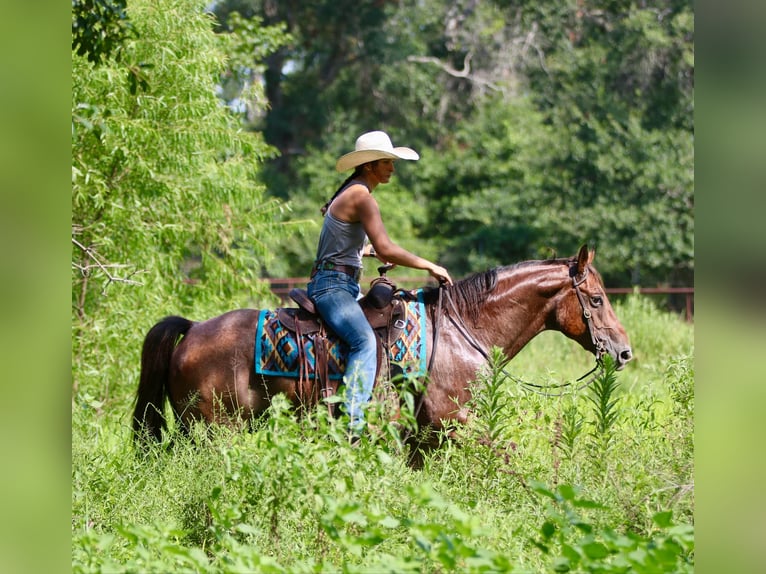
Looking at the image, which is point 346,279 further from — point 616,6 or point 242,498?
point 616,6

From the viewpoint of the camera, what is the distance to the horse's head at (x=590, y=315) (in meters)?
6.21

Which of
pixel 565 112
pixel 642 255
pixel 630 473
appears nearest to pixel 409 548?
pixel 630 473

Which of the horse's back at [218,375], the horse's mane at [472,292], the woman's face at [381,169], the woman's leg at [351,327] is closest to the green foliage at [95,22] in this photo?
the woman's face at [381,169]

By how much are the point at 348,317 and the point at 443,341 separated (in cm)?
75

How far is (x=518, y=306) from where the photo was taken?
622cm

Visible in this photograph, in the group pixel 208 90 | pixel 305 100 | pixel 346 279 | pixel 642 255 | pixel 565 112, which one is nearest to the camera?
pixel 346 279

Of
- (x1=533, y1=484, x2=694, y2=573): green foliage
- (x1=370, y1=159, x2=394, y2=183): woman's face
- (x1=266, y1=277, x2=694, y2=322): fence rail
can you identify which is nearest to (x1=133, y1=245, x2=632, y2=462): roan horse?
(x1=370, y1=159, x2=394, y2=183): woman's face

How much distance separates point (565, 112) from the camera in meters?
24.7

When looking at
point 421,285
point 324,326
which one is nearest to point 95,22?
point 324,326
